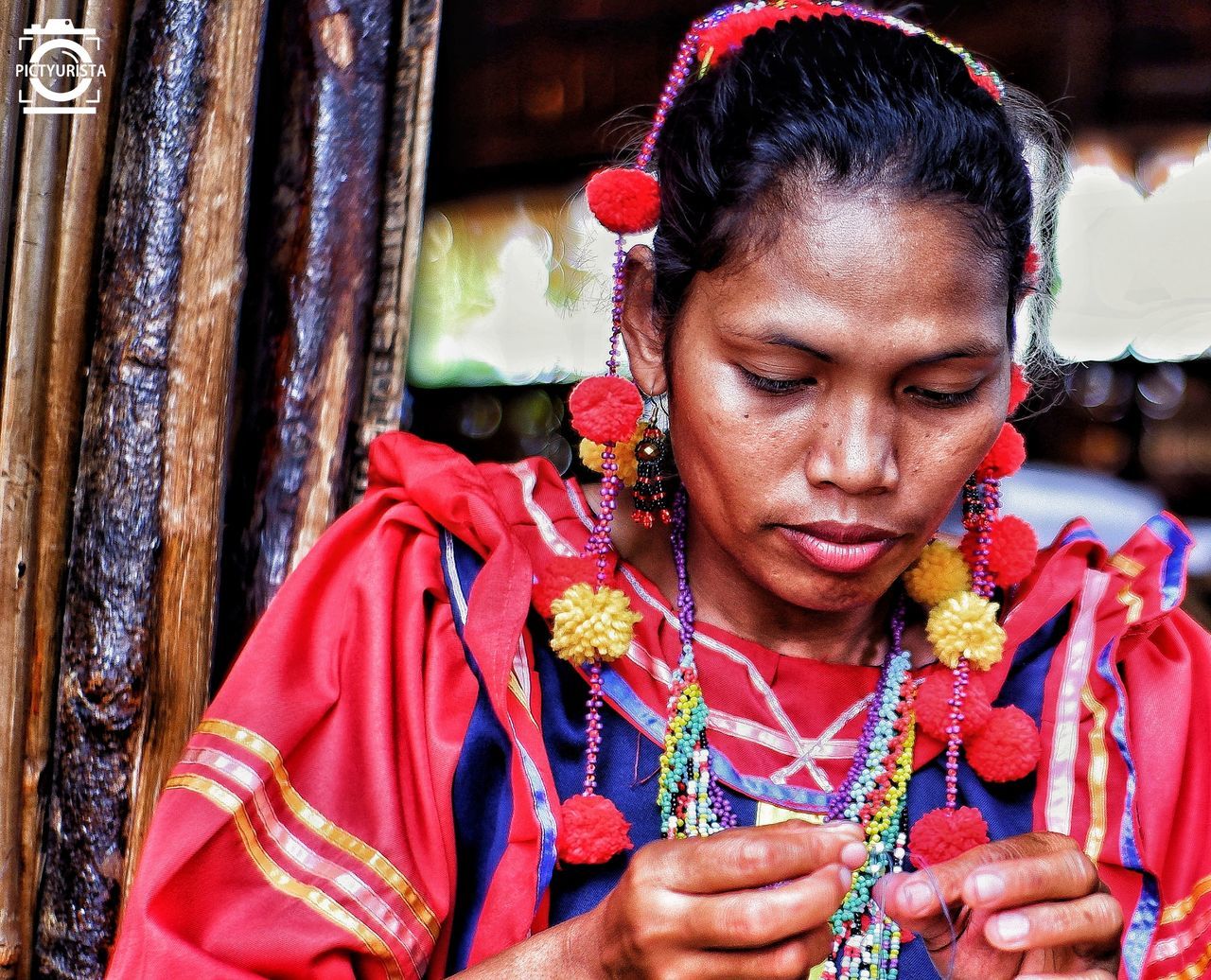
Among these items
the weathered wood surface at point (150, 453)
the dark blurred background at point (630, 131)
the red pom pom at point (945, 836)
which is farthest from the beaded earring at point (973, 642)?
the dark blurred background at point (630, 131)

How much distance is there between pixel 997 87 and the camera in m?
1.62

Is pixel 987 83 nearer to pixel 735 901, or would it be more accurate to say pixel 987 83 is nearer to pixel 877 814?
pixel 877 814

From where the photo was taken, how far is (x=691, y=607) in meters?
1.65

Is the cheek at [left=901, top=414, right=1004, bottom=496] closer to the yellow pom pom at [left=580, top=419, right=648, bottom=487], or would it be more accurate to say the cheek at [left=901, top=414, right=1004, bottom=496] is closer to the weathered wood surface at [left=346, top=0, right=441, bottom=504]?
the yellow pom pom at [left=580, top=419, right=648, bottom=487]

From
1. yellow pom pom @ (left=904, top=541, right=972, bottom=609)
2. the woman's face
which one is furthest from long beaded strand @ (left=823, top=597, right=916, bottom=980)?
the woman's face

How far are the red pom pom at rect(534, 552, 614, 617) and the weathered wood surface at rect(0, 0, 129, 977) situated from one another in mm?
961

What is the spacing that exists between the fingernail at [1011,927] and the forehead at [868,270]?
2.15 ft

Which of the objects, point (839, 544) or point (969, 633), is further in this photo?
point (969, 633)

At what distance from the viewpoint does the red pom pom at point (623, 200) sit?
1578mm

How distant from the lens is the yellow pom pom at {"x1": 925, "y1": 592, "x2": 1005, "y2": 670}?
1619mm

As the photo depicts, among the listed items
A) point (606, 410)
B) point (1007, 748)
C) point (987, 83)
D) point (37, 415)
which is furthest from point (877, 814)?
point (37, 415)

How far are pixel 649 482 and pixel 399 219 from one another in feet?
2.64

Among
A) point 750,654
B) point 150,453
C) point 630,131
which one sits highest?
point 630,131

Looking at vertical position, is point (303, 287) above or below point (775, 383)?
above
